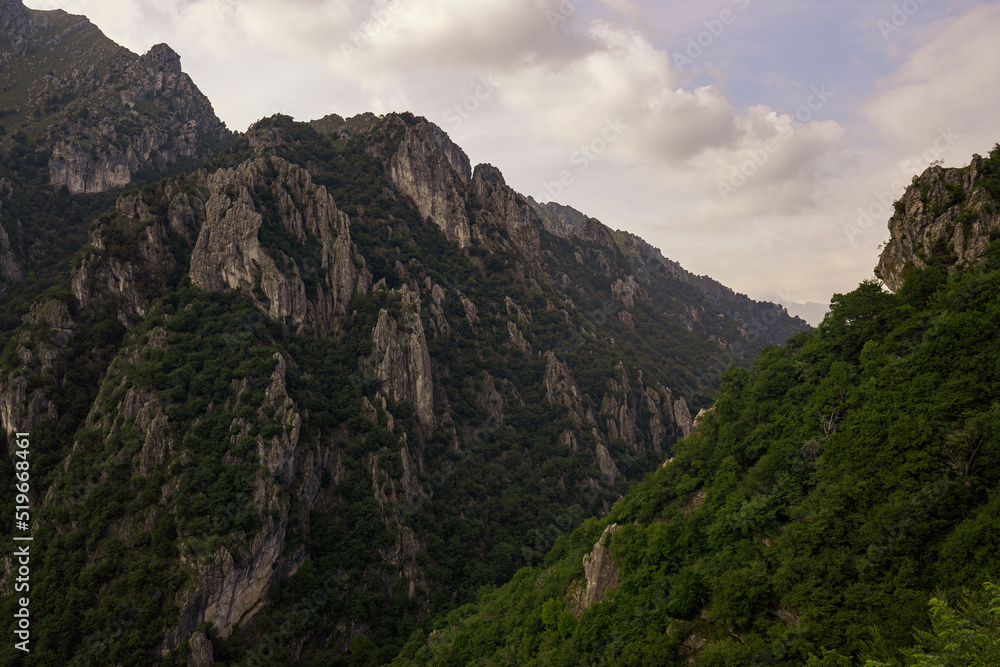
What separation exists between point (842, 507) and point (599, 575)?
23878mm

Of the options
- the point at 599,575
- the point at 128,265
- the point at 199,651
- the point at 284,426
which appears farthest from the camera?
the point at 128,265

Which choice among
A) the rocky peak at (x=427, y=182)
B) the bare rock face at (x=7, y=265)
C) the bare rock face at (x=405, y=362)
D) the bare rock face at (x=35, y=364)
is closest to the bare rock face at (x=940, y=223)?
the bare rock face at (x=405, y=362)

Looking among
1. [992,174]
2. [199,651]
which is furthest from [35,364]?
[992,174]

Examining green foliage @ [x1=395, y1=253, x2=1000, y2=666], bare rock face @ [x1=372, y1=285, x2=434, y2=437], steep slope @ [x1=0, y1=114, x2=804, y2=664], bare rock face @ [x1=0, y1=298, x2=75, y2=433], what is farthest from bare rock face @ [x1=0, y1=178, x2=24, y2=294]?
green foliage @ [x1=395, y1=253, x2=1000, y2=666]

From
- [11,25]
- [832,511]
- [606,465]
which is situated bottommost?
[606,465]

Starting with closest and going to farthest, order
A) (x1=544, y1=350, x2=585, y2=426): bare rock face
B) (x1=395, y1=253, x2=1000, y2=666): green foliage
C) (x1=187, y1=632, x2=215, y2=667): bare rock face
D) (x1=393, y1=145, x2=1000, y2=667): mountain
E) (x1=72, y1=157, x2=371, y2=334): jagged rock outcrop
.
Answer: (x1=393, y1=145, x2=1000, y2=667): mountain
(x1=395, y1=253, x2=1000, y2=666): green foliage
(x1=187, y1=632, x2=215, y2=667): bare rock face
(x1=72, y1=157, x2=371, y2=334): jagged rock outcrop
(x1=544, y1=350, x2=585, y2=426): bare rock face

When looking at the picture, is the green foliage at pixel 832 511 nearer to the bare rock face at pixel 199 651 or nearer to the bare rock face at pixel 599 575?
the bare rock face at pixel 599 575

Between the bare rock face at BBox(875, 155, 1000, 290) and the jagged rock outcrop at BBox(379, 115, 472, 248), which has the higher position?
the jagged rock outcrop at BBox(379, 115, 472, 248)

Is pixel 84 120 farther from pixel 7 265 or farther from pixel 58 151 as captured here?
pixel 7 265

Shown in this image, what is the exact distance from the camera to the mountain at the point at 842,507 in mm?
24438

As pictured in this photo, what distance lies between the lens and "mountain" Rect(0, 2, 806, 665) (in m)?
74.1

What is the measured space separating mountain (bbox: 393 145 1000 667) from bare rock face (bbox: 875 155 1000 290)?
189 millimetres

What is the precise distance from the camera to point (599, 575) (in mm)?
46781

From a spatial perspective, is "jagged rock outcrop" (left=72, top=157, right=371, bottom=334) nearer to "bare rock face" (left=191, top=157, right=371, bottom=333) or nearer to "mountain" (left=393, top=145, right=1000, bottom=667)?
"bare rock face" (left=191, top=157, right=371, bottom=333)
